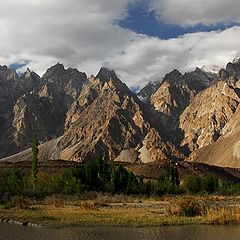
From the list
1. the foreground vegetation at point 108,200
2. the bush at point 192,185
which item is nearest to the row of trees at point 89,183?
the foreground vegetation at point 108,200

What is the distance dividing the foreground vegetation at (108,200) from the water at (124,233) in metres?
2.85

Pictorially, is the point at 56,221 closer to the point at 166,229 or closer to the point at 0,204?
the point at 166,229

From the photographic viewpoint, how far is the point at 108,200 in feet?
238

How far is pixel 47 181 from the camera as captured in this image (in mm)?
91938

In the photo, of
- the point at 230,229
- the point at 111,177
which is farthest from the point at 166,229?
the point at 111,177

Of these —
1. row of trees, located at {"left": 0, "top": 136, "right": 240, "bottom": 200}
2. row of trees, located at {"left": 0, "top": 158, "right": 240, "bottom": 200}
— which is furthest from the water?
row of trees, located at {"left": 0, "top": 136, "right": 240, "bottom": 200}

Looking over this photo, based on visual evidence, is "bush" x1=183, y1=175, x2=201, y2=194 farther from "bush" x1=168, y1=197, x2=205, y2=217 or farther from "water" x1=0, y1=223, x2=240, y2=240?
"water" x1=0, y1=223, x2=240, y2=240

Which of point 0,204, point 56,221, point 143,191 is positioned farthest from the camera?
point 143,191

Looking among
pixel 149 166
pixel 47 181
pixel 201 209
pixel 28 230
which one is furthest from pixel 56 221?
pixel 149 166

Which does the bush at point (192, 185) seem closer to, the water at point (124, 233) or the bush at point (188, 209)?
the bush at point (188, 209)

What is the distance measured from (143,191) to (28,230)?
207 feet

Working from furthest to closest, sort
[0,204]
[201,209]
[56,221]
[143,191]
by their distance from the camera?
[143,191] < [0,204] < [201,209] < [56,221]

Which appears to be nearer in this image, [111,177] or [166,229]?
[166,229]

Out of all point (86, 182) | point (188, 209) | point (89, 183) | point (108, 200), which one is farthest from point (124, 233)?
point (89, 183)
